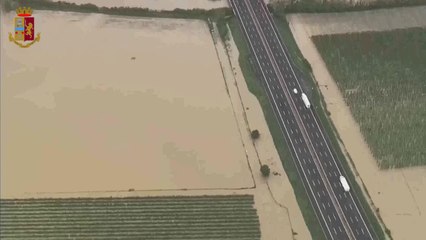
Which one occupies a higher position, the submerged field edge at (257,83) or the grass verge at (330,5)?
the grass verge at (330,5)

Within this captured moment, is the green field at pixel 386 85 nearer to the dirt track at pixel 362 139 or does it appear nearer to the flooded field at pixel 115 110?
the dirt track at pixel 362 139

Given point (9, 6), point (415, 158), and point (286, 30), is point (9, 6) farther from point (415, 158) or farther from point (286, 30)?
point (415, 158)

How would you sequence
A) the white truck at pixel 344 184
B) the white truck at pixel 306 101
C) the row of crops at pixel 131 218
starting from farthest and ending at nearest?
the white truck at pixel 306 101 → the white truck at pixel 344 184 → the row of crops at pixel 131 218

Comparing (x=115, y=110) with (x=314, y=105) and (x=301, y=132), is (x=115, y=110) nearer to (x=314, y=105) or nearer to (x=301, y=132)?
(x=301, y=132)

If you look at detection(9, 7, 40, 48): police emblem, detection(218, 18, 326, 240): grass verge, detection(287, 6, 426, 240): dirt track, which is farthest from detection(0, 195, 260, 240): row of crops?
detection(9, 7, 40, 48): police emblem

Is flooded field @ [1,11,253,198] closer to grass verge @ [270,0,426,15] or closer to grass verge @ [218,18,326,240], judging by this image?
grass verge @ [218,18,326,240]

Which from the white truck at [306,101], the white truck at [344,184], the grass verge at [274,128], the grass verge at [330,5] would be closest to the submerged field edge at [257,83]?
the grass verge at [274,128]

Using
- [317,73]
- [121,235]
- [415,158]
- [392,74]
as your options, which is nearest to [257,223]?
[121,235]
